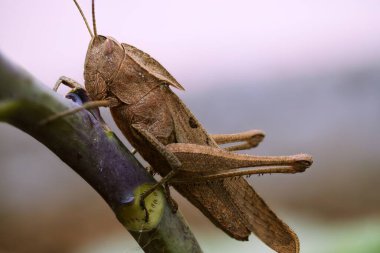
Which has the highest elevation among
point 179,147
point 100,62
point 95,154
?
point 100,62

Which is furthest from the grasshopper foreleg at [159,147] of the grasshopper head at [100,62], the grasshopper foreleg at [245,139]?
the grasshopper foreleg at [245,139]

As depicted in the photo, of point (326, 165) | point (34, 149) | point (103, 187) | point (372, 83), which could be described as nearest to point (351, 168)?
point (326, 165)

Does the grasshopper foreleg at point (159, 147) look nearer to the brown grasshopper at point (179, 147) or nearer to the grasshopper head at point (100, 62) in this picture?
the brown grasshopper at point (179, 147)

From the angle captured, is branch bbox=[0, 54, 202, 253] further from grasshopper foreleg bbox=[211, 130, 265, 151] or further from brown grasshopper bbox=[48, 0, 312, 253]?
grasshopper foreleg bbox=[211, 130, 265, 151]

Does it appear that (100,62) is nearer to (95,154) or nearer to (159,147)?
(159,147)

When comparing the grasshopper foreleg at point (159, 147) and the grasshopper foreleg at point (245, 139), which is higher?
the grasshopper foreleg at point (245, 139)

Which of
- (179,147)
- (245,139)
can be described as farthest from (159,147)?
(245,139)
